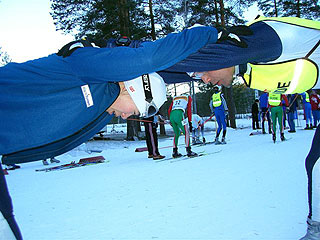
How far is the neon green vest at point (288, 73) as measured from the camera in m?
1.93

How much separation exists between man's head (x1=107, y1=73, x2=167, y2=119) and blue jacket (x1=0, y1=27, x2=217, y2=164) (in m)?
0.28

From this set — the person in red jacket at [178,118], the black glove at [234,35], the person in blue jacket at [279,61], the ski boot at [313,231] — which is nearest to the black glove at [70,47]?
the person in blue jacket at [279,61]

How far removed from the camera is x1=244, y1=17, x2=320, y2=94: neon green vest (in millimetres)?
1934

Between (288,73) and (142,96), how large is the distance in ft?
3.38

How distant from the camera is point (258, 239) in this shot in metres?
2.10

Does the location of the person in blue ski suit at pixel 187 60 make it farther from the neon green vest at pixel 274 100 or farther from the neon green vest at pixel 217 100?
the neon green vest at pixel 217 100

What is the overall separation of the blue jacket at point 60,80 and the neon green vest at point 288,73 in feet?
1.68

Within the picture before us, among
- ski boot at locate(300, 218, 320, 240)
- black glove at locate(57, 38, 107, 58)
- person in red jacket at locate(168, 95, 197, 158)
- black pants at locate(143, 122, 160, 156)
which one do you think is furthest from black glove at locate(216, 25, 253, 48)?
black pants at locate(143, 122, 160, 156)

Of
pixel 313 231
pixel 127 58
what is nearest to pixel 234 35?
pixel 127 58

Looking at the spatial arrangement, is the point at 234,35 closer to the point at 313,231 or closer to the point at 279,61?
the point at 279,61

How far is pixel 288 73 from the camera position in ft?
6.49

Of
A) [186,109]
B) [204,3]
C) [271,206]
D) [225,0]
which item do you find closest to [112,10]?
[204,3]

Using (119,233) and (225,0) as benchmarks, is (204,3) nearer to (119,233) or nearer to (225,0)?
(225,0)

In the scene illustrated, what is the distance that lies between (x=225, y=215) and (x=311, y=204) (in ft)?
2.90
